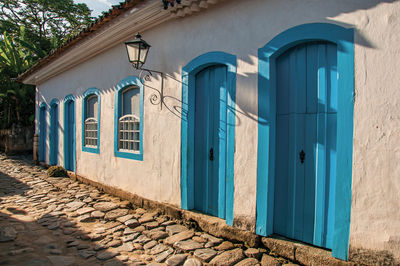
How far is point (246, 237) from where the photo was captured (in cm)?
362

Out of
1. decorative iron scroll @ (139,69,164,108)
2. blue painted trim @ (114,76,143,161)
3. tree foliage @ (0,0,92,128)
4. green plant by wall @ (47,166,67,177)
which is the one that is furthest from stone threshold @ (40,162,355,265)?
tree foliage @ (0,0,92,128)

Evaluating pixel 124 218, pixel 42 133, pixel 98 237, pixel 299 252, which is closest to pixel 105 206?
pixel 124 218

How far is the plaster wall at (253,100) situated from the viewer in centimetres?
263

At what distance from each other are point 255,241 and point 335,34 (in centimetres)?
268

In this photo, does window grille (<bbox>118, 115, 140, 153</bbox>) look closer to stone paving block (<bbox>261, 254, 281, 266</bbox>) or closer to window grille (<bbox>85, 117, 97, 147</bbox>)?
window grille (<bbox>85, 117, 97, 147</bbox>)

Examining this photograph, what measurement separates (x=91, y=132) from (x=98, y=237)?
4.25 metres

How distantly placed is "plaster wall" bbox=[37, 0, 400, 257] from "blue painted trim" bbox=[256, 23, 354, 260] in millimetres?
74

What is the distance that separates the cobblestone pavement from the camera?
340 centimetres

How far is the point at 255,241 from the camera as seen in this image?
139 inches

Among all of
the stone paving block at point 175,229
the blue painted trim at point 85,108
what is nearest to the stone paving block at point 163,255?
the stone paving block at point 175,229

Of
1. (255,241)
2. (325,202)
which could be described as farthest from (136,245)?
(325,202)

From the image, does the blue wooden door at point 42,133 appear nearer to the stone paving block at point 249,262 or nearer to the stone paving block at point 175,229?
the stone paving block at point 175,229

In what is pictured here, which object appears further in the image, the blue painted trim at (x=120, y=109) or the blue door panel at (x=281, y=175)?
the blue painted trim at (x=120, y=109)

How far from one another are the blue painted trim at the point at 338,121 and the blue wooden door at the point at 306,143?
0.42ft
